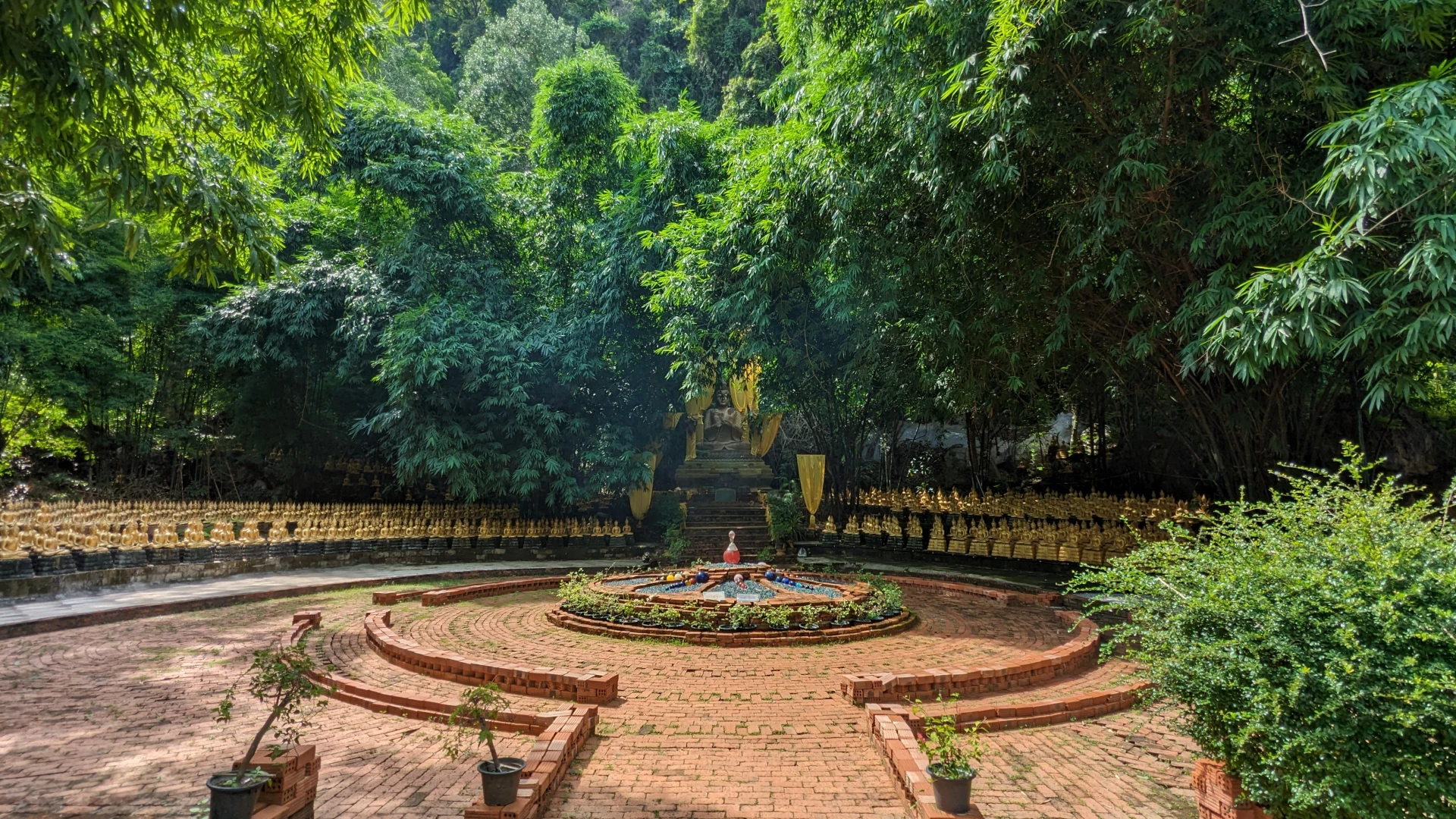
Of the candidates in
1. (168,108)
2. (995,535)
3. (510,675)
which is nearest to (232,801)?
(510,675)

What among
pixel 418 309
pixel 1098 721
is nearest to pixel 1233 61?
pixel 1098 721

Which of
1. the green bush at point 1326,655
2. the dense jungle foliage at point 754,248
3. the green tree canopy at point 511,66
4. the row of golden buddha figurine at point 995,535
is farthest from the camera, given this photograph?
the green tree canopy at point 511,66

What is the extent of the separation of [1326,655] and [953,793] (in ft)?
6.05

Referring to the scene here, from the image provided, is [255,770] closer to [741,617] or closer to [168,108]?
[168,108]

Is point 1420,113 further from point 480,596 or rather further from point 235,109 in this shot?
point 480,596

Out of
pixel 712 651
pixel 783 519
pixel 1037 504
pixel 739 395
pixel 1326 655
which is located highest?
pixel 739 395

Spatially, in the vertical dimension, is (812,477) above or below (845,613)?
above

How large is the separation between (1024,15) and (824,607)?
6.95 meters

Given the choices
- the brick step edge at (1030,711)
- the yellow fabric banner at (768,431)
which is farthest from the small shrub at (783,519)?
the brick step edge at (1030,711)

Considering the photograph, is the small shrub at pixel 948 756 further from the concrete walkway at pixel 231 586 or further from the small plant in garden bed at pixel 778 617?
the concrete walkway at pixel 231 586

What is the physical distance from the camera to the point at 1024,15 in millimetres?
7207

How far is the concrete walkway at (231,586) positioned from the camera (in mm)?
9578

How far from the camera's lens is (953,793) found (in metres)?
3.72

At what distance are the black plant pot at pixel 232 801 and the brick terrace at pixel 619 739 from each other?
0.82 meters
